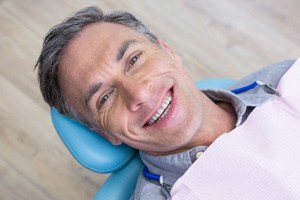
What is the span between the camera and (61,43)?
1097 mm

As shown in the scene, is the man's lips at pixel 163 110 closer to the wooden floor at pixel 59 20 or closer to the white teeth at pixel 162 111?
the white teeth at pixel 162 111

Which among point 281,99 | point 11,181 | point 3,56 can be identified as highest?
point 281,99

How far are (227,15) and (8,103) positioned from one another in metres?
1.14

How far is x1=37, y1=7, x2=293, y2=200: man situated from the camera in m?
1.03

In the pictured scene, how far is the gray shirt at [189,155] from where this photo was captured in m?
1.07

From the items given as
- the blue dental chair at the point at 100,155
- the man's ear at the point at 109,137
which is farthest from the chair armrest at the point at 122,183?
the man's ear at the point at 109,137

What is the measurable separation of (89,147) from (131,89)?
0.28 m

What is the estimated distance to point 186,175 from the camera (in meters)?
1.03

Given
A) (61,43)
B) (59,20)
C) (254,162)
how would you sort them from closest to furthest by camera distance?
(254,162) < (61,43) < (59,20)

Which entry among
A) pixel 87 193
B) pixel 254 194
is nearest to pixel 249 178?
pixel 254 194

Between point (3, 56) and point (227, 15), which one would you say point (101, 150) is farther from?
point (227, 15)

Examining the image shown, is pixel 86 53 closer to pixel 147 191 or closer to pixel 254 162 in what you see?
pixel 147 191

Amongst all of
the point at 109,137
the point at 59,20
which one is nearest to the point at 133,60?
the point at 109,137

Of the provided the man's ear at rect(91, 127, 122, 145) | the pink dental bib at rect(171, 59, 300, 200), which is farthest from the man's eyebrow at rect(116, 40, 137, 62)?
the pink dental bib at rect(171, 59, 300, 200)
